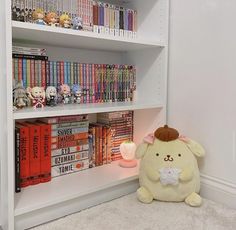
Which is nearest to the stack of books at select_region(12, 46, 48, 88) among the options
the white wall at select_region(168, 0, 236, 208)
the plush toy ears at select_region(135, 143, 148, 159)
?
the plush toy ears at select_region(135, 143, 148, 159)

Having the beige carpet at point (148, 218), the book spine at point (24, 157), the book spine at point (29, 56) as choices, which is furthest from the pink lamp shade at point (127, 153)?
the book spine at point (29, 56)

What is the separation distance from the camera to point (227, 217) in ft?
3.92

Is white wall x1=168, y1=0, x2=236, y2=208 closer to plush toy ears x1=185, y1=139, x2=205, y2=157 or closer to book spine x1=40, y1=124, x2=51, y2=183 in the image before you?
plush toy ears x1=185, y1=139, x2=205, y2=157

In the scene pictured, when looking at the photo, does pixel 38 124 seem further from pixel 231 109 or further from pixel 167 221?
pixel 231 109

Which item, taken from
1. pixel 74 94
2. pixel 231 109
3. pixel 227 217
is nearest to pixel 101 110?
pixel 74 94

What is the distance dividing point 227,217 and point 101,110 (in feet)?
2.33

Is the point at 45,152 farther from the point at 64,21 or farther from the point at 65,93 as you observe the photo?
the point at 64,21

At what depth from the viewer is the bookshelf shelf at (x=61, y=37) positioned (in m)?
1.06

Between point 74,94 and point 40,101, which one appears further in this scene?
point 74,94

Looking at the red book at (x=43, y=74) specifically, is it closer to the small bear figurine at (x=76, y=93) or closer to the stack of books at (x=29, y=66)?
the stack of books at (x=29, y=66)

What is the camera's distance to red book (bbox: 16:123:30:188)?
126 centimetres

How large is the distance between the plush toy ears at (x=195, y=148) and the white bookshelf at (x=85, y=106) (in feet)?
0.76

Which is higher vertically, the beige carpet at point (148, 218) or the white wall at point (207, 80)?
the white wall at point (207, 80)

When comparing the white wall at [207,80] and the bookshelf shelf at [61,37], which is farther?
the white wall at [207,80]
